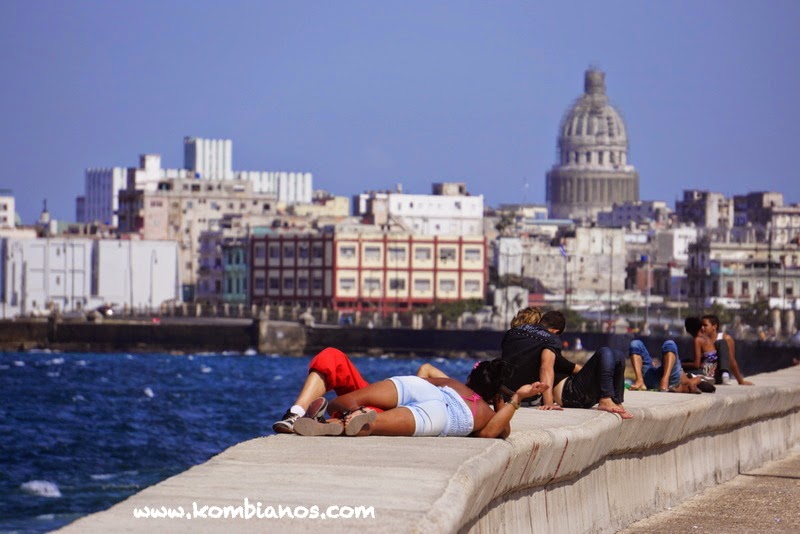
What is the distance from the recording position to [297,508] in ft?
26.3

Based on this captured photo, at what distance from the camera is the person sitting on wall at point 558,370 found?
44.2 feet

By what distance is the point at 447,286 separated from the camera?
162 meters

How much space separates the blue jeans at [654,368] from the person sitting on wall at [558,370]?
3.28m

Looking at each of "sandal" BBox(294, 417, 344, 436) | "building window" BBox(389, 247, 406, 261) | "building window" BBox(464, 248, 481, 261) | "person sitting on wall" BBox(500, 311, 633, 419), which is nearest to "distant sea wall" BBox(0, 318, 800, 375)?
"building window" BBox(389, 247, 406, 261)

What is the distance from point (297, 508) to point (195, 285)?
621ft

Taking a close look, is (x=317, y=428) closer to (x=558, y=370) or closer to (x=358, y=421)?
(x=358, y=421)

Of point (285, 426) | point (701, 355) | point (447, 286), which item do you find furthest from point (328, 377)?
point (447, 286)

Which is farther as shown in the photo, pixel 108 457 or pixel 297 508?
pixel 108 457

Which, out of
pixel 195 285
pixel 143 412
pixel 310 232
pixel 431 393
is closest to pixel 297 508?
pixel 431 393

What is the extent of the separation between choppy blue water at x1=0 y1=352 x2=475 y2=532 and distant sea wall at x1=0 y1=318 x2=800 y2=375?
58.9 ft

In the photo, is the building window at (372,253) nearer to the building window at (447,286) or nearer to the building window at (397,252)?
the building window at (397,252)

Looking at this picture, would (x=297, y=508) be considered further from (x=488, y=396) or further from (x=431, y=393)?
(x=488, y=396)

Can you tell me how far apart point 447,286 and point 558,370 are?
148406mm

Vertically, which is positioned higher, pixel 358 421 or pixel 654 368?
pixel 358 421
